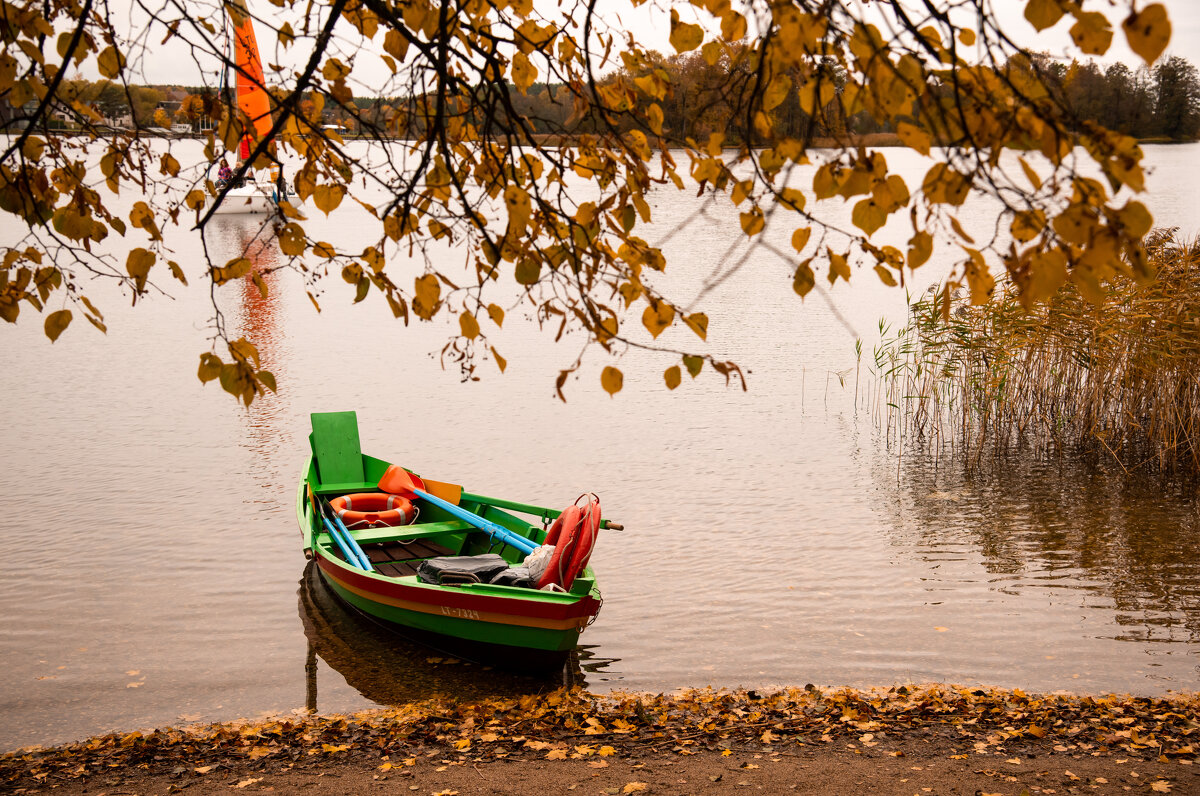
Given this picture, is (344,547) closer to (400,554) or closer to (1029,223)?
(400,554)

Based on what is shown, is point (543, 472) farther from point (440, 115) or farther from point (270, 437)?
point (440, 115)

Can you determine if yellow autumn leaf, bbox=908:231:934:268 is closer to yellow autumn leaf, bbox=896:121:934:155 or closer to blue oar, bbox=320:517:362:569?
yellow autumn leaf, bbox=896:121:934:155

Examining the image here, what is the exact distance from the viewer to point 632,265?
3.64m

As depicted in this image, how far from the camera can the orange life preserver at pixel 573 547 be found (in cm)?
791

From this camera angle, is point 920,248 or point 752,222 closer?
point 920,248

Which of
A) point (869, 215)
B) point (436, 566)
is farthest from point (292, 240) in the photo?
point (436, 566)

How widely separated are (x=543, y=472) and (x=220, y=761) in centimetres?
874

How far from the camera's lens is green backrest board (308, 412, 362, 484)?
11836mm

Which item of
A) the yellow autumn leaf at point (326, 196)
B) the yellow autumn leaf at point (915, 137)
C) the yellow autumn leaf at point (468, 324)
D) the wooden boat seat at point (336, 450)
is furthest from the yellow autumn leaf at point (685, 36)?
the wooden boat seat at point (336, 450)

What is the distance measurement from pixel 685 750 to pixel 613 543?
19.0 feet

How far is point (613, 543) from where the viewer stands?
11766 mm

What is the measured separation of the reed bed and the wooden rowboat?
5919mm

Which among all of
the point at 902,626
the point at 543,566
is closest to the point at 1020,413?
the point at 902,626

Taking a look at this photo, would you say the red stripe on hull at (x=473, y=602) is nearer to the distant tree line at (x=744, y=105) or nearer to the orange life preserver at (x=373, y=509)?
the orange life preserver at (x=373, y=509)
